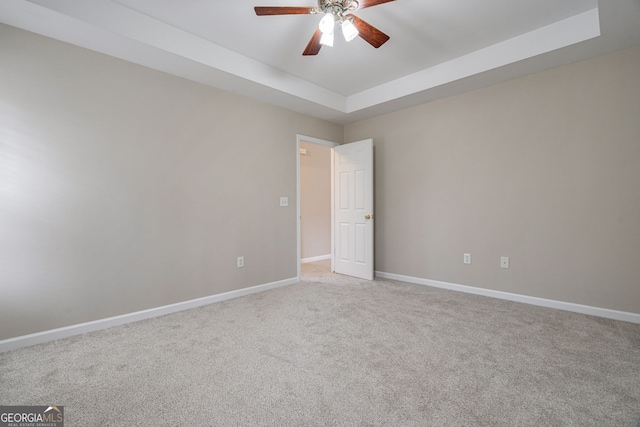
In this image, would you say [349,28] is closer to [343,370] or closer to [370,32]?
[370,32]

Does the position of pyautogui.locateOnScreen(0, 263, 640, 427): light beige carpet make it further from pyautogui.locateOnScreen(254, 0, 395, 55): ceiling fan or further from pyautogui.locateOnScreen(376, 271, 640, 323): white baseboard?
pyautogui.locateOnScreen(254, 0, 395, 55): ceiling fan

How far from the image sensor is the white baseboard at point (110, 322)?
7.16 ft

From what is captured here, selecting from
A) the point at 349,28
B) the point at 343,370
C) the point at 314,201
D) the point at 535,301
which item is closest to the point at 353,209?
the point at 314,201

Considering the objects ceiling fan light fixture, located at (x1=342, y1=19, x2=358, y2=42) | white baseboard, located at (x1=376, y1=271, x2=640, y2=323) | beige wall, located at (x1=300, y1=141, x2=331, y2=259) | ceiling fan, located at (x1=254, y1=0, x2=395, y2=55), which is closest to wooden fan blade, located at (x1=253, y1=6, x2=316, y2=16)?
ceiling fan, located at (x1=254, y1=0, x2=395, y2=55)

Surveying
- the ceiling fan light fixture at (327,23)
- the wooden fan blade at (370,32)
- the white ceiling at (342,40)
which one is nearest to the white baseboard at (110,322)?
the white ceiling at (342,40)

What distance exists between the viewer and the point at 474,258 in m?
3.44

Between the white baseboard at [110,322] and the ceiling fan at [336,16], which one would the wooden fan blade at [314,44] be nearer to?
the ceiling fan at [336,16]

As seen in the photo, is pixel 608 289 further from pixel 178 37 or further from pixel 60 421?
pixel 178 37

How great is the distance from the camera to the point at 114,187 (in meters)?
2.60

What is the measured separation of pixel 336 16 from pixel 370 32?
0.96ft

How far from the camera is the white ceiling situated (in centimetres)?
222

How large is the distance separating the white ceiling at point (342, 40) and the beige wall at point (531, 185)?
0.97 ft

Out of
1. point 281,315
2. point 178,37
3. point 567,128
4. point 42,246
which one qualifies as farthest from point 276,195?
A: point 567,128

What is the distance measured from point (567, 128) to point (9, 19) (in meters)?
4.82
